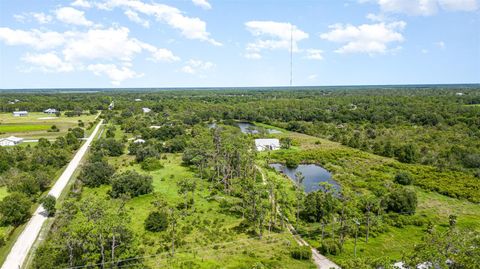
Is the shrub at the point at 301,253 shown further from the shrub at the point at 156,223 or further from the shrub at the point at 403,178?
the shrub at the point at 403,178

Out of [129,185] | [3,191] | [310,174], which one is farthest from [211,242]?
[3,191]

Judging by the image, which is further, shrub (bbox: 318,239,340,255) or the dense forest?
shrub (bbox: 318,239,340,255)

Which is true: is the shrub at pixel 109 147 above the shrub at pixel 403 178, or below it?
above

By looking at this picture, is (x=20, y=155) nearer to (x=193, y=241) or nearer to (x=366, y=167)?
(x=193, y=241)

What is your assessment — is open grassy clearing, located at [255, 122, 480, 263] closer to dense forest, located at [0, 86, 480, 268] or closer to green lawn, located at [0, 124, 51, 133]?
dense forest, located at [0, 86, 480, 268]

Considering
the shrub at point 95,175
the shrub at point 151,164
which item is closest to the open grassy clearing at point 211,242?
the shrub at point 95,175

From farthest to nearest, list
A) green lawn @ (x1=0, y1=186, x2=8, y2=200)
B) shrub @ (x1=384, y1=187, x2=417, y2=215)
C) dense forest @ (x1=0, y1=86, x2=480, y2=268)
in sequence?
green lawn @ (x1=0, y1=186, x2=8, y2=200)
shrub @ (x1=384, y1=187, x2=417, y2=215)
dense forest @ (x1=0, y1=86, x2=480, y2=268)

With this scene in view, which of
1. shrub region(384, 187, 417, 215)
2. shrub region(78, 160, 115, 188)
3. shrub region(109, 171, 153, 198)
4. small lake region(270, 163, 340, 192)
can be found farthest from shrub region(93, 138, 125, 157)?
shrub region(384, 187, 417, 215)
